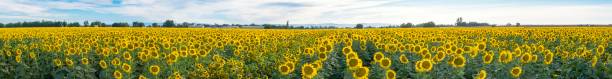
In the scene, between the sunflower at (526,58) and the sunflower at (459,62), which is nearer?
the sunflower at (459,62)

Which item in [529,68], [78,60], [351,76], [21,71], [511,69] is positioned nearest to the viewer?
[351,76]

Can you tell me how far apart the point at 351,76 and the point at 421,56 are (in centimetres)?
298

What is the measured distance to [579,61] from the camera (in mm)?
8227

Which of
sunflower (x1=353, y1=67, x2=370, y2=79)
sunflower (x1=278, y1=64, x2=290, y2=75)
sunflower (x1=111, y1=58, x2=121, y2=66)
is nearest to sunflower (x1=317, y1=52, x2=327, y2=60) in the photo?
sunflower (x1=278, y1=64, x2=290, y2=75)

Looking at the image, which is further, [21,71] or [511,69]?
[21,71]

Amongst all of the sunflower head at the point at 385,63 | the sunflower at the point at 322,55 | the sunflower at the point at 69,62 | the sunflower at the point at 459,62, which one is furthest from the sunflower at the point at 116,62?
the sunflower at the point at 459,62

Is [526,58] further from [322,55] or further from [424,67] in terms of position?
[322,55]

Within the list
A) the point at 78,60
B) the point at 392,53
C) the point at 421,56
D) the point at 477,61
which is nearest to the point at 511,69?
the point at 477,61

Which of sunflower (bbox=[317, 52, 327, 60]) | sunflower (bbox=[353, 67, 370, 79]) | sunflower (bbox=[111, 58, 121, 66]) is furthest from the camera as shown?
sunflower (bbox=[317, 52, 327, 60])

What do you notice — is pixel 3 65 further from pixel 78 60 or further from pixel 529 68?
pixel 529 68

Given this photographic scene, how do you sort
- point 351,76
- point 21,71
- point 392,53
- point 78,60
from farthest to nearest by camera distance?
point 392,53
point 78,60
point 21,71
point 351,76

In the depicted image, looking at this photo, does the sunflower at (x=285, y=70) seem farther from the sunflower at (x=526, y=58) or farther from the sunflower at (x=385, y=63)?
the sunflower at (x=526, y=58)

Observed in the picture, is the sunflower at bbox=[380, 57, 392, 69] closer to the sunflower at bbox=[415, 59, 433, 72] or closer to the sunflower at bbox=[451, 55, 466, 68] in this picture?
the sunflower at bbox=[415, 59, 433, 72]

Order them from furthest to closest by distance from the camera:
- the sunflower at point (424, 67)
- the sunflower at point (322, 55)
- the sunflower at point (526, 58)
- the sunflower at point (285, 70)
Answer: the sunflower at point (322, 55)
the sunflower at point (526, 58)
the sunflower at point (285, 70)
the sunflower at point (424, 67)
